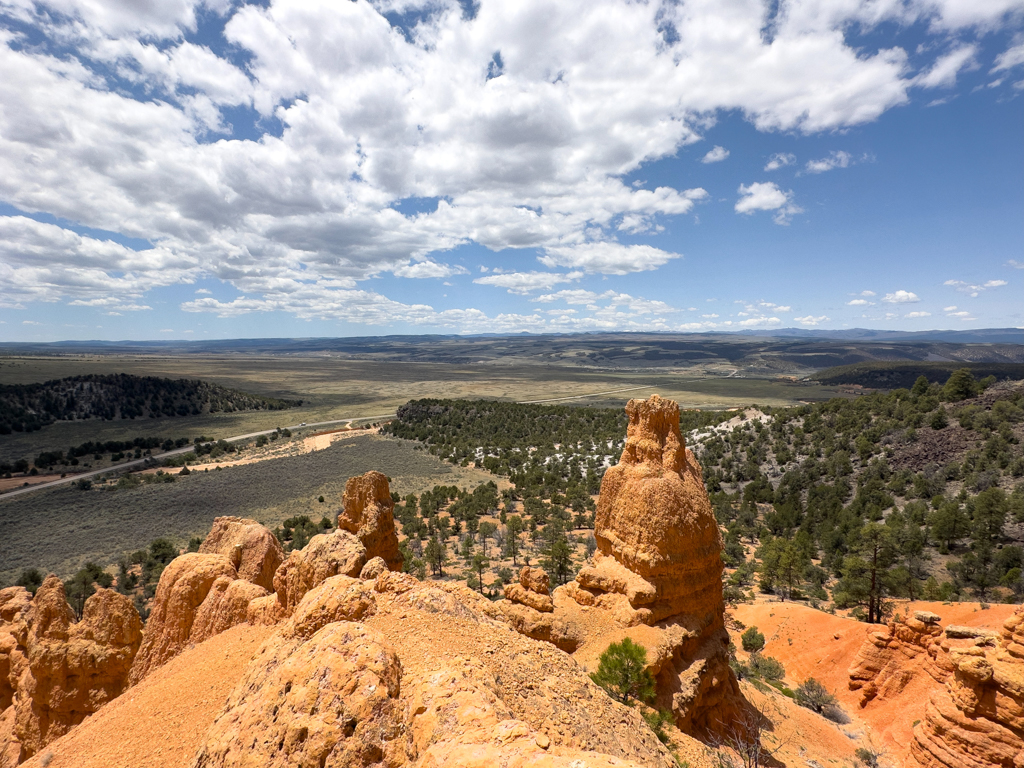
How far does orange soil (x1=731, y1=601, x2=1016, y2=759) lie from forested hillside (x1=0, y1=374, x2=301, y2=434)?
120 m

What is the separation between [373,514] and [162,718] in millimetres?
8000

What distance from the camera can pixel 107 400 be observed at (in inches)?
4067

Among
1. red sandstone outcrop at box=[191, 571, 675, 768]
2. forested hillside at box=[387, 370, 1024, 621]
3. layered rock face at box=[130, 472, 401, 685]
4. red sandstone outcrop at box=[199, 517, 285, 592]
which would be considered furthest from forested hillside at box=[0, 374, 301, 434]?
red sandstone outcrop at box=[191, 571, 675, 768]

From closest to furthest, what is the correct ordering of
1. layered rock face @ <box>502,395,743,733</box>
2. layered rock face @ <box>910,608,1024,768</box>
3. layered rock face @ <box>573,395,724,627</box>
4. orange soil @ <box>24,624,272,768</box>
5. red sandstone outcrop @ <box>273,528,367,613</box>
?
orange soil @ <box>24,624,272,768</box> → red sandstone outcrop @ <box>273,528,367,613</box> → layered rock face @ <box>910,608,1024,768</box> → layered rock face @ <box>502,395,743,733</box> → layered rock face @ <box>573,395,724,627</box>

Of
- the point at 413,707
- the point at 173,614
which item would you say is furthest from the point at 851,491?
the point at 173,614

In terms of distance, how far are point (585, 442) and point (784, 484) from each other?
95.8 ft

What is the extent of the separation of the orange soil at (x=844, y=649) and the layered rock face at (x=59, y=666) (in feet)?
78.3

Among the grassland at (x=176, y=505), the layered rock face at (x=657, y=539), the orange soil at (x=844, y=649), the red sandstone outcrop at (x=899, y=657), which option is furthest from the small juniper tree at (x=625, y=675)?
the grassland at (x=176, y=505)

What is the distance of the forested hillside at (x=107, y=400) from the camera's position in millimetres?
90750

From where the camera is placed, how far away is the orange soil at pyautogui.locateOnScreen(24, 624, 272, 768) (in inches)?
297

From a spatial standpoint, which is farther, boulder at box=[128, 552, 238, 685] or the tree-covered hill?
the tree-covered hill

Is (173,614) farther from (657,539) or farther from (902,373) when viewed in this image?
(902,373)

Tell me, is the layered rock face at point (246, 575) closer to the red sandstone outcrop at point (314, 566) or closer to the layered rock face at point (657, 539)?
the red sandstone outcrop at point (314, 566)

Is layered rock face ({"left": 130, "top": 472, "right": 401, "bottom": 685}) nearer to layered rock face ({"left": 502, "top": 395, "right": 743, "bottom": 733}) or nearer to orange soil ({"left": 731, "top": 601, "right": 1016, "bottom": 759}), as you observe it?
layered rock face ({"left": 502, "top": 395, "right": 743, "bottom": 733})
